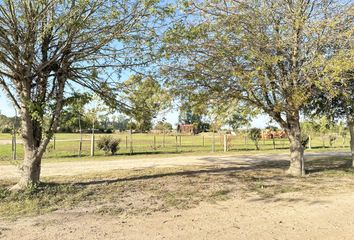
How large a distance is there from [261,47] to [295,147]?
404cm

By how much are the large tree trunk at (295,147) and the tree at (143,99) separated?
4.85 metres

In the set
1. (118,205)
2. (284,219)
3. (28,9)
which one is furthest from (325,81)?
(28,9)

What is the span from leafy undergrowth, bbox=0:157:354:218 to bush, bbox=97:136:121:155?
29.0 ft

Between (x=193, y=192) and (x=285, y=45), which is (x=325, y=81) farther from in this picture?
(x=193, y=192)

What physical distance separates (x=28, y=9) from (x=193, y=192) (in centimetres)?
608

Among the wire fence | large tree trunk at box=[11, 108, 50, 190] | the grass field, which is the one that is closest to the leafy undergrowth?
large tree trunk at box=[11, 108, 50, 190]

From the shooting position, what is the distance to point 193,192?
861 centimetres

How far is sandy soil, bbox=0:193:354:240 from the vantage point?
532 cm

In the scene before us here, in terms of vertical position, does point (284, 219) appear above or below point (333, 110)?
below

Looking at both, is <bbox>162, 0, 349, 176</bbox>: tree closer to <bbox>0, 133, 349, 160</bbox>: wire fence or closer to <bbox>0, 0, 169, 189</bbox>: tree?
<bbox>0, 0, 169, 189</bbox>: tree

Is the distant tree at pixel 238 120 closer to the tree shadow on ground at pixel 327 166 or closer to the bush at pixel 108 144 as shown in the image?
the tree shadow on ground at pixel 327 166

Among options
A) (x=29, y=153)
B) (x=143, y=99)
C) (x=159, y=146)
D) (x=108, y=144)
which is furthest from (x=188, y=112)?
(x=159, y=146)

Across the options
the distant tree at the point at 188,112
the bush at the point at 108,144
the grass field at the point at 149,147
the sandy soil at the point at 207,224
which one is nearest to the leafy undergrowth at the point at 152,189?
the sandy soil at the point at 207,224

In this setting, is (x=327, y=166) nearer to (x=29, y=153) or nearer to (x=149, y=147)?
(x=29, y=153)
